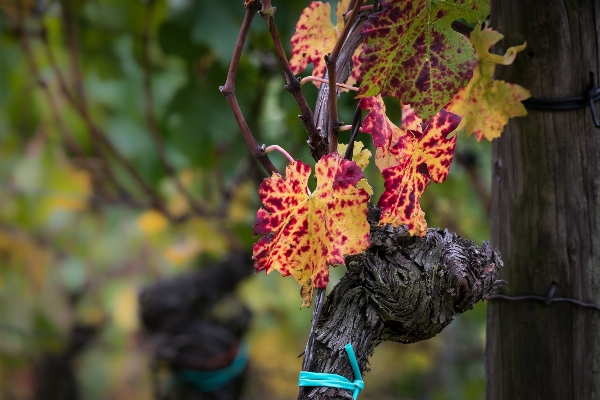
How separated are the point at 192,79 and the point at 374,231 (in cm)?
117

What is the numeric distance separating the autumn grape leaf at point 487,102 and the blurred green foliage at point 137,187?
0.96 ft

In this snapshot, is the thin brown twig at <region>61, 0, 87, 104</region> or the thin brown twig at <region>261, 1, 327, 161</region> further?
the thin brown twig at <region>61, 0, 87, 104</region>

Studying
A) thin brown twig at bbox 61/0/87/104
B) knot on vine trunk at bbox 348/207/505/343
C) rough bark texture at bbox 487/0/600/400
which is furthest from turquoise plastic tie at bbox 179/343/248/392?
knot on vine trunk at bbox 348/207/505/343

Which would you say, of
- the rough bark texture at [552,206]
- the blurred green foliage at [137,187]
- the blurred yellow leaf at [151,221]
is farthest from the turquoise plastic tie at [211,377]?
the rough bark texture at [552,206]

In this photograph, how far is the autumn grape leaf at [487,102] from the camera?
644 mm

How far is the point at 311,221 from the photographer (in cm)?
47

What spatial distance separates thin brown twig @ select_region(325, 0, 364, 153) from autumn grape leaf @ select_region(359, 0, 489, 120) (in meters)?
0.01

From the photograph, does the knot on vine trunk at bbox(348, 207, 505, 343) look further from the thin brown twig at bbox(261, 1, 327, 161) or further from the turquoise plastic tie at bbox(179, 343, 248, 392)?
the turquoise plastic tie at bbox(179, 343, 248, 392)

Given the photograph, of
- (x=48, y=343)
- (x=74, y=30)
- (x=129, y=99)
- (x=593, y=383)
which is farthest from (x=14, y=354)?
(x=593, y=383)

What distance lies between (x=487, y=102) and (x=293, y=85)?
269mm

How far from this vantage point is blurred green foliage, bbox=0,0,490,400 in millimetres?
1589

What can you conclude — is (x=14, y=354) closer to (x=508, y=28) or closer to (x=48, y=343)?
(x=48, y=343)

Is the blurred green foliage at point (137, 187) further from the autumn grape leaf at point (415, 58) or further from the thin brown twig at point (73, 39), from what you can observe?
the autumn grape leaf at point (415, 58)

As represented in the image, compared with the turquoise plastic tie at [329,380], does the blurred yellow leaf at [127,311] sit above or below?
above
